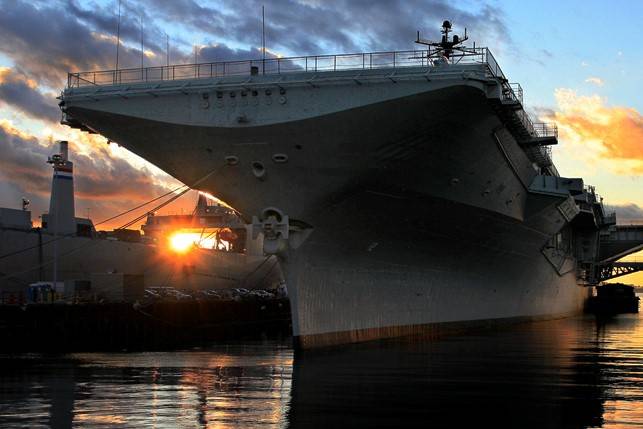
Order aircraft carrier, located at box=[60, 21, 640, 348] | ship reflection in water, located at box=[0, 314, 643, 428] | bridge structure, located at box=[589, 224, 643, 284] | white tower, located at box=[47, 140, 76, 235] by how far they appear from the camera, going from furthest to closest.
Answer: bridge structure, located at box=[589, 224, 643, 284], white tower, located at box=[47, 140, 76, 235], aircraft carrier, located at box=[60, 21, 640, 348], ship reflection in water, located at box=[0, 314, 643, 428]

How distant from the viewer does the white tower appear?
128ft

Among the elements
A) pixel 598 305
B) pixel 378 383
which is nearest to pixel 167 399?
pixel 378 383

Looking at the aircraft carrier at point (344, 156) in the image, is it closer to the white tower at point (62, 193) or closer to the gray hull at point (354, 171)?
the gray hull at point (354, 171)

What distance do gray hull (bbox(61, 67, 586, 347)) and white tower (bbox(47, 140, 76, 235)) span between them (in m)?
18.6

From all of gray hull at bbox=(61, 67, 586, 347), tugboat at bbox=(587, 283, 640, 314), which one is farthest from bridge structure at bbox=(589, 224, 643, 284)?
gray hull at bbox=(61, 67, 586, 347)

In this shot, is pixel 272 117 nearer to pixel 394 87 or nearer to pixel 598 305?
pixel 394 87

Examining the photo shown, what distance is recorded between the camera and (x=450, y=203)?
23.5 m

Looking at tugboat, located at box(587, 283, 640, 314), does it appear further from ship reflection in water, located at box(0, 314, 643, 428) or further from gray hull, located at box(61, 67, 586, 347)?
ship reflection in water, located at box(0, 314, 643, 428)

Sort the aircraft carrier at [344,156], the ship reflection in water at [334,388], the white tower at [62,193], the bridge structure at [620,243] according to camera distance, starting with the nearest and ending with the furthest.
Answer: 1. the ship reflection in water at [334,388]
2. the aircraft carrier at [344,156]
3. the white tower at [62,193]
4. the bridge structure at [620,243]

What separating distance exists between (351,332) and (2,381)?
1007 centimetres

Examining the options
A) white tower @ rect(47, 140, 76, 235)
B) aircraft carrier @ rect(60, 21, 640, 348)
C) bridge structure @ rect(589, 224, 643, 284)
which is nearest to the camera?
aircraft carrier @ rect(60, 21, 640, 348)

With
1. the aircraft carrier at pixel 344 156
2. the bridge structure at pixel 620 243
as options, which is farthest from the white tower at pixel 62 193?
the bridge structure at pixel 620 243

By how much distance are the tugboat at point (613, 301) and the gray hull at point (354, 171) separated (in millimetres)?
37608

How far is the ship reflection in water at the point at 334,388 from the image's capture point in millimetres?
11391
